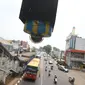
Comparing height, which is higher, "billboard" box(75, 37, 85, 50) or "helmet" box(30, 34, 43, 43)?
"billboard" box(75, 37, 85, 50)

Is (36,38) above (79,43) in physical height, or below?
below

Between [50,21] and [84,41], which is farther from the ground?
[84,41]

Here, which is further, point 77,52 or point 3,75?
point 77,52

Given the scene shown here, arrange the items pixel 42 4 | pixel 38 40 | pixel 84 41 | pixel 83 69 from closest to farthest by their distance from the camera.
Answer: pixel 42 4, pixel 38 40, pixel 83 69, pixel 84 41

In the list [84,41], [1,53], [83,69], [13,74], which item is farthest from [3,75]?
[84,41]

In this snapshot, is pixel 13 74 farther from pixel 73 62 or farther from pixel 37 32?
pixel 73 62

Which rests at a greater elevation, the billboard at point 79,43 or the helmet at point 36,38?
the billboard at point 79,43

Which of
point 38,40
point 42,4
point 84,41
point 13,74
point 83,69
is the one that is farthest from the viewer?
point 84,41

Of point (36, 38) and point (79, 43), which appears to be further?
point (79, 43)

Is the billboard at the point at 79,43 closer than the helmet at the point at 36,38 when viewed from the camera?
No

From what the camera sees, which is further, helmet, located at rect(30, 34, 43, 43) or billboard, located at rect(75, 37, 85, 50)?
billboard, located at rect(75, 37, 85, 50)

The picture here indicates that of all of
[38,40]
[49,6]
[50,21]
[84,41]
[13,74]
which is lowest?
[13,74]
